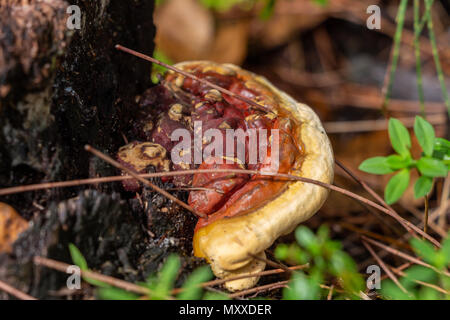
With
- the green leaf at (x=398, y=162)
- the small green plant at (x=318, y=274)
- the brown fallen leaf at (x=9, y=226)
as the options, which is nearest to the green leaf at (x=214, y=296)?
the small green plant at (x=318, y=274)

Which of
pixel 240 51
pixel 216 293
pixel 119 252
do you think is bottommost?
pixel 216 293

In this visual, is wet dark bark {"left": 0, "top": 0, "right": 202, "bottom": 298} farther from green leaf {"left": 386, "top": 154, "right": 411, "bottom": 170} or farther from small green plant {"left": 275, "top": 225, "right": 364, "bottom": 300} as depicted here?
green leaf {"left": 386, "top": 154, "right": 411, "bottom": 170}

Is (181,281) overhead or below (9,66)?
below

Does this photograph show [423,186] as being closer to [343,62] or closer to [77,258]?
[77,258]

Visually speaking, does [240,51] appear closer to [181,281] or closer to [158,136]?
[158,136]

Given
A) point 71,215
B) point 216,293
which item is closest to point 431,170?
point 216,293
